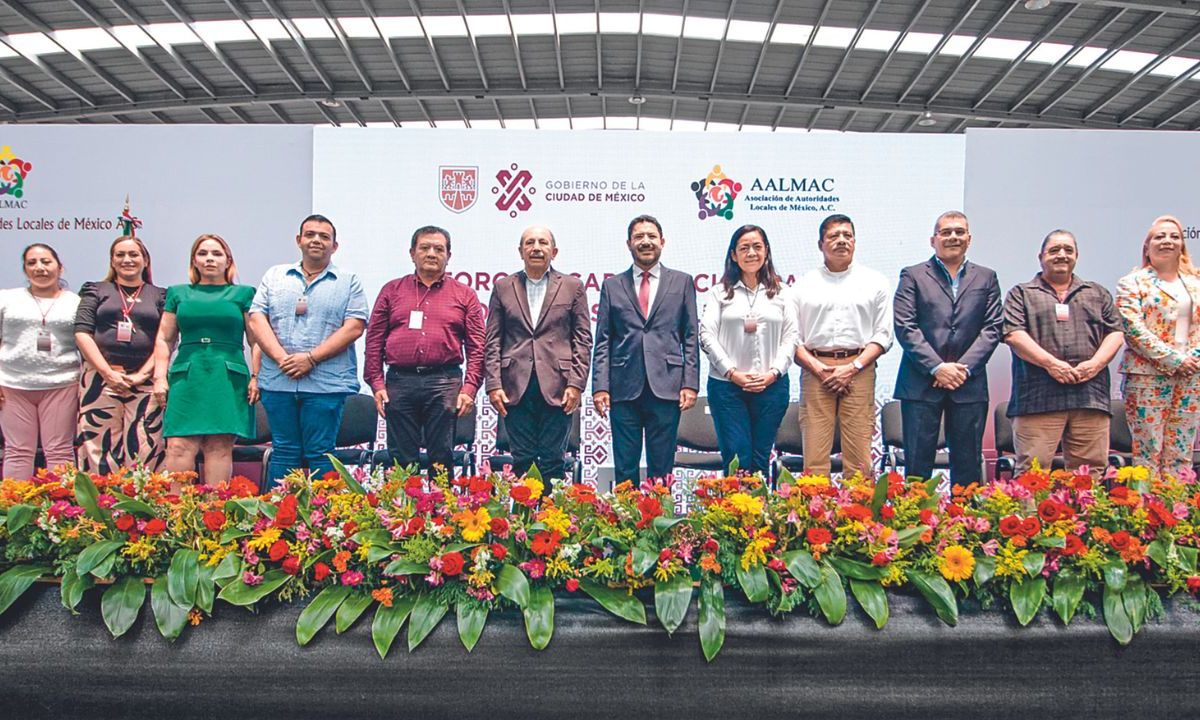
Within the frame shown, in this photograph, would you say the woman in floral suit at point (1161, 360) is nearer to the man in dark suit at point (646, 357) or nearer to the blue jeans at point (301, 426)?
the man in dark suit at point (646, 357)

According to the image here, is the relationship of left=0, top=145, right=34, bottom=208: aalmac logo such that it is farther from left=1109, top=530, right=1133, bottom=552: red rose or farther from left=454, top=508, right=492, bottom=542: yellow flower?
left=1109, top=530, right=1133, bottom=552: red rose

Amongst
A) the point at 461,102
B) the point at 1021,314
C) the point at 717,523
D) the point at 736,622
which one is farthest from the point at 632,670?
the point at 461,102

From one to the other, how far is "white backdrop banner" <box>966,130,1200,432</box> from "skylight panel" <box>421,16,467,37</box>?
5.48 m

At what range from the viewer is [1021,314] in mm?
3533

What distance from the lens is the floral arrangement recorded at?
5.28 ft

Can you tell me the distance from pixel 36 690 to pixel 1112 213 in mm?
5343

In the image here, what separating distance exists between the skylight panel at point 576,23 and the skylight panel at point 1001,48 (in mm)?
4029

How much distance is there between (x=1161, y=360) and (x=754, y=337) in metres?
1.66

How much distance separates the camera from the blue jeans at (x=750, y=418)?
3471mm

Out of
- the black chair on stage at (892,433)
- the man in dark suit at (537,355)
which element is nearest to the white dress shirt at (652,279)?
the man in dark suit at (537,355)

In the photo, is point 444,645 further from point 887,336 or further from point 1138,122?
point 1138,122

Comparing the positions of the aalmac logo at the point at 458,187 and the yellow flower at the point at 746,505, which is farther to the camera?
the aalmac logo at the point at 458,187

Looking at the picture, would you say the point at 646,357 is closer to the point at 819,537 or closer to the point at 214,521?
the point at 819,537

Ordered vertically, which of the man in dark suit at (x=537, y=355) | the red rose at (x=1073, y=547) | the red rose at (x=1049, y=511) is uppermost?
the man in dark suit at (x=537, y=355)
